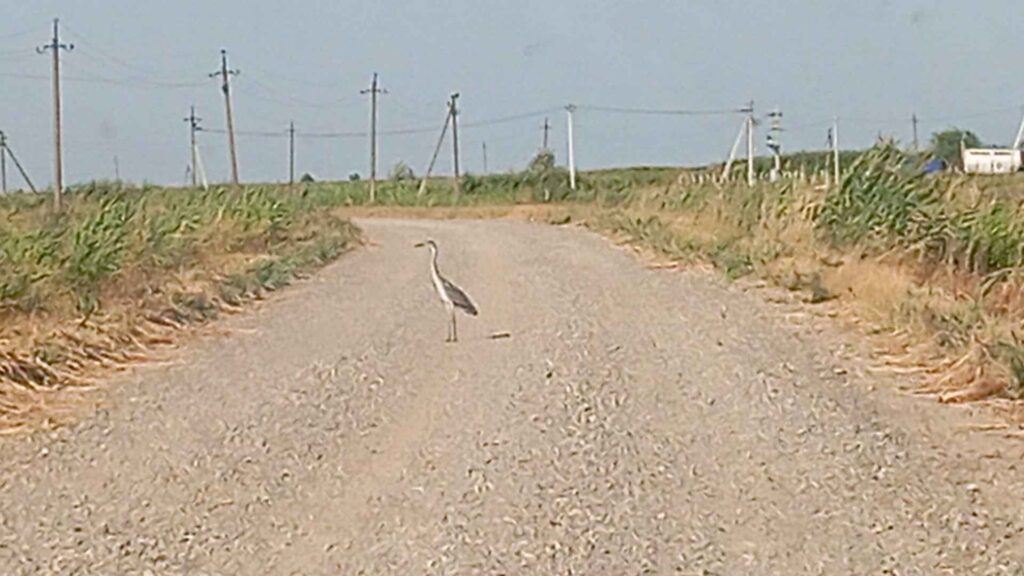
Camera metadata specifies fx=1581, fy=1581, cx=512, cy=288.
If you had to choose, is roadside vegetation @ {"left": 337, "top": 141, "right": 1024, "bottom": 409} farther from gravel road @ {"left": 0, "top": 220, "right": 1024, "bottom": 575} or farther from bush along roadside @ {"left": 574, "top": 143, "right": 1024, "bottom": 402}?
gravel road @ {"left": 0, "top": 220, "right": 1024, "bottom": 575}

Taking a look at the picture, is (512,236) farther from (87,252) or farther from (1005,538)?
(1005,538)

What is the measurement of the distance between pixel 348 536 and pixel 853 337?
7946 millimetres

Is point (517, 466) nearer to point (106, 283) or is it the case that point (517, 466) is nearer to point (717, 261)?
point (106, 283)

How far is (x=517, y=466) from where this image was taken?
26.9 feet

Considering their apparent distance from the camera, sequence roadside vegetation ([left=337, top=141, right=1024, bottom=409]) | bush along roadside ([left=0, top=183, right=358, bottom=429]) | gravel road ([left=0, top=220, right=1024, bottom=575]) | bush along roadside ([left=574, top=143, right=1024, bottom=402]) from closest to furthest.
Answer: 1. gravel road ([left=0, top=220, right=1024, bottom=575])
2. bush along roadside ([left=0, top=183, right=358, bottom=429])
3. bush along roadside ([left=574, top=143, right=1024, bottom=402])
4. roadside vegetation ([left=337, top=141, right=1024, bottom=409])

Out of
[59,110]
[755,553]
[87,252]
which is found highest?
[59,110]

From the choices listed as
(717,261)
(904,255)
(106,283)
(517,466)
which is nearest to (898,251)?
(904,255)

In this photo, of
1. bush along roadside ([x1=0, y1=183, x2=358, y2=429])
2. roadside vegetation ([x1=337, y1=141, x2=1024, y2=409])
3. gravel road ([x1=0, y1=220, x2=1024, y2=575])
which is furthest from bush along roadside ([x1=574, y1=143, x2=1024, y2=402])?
bush along roadside ([x1=0, y1=183, x2=358, y2=429])

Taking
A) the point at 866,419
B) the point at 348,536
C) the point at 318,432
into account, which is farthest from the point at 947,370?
the point at 348,536

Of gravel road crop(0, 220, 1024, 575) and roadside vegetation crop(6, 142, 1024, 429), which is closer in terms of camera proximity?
gravel road crop(0, 220, 1024, 575)

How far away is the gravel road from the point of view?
259 inches

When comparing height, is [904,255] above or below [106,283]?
above

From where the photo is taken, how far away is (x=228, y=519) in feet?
23.4

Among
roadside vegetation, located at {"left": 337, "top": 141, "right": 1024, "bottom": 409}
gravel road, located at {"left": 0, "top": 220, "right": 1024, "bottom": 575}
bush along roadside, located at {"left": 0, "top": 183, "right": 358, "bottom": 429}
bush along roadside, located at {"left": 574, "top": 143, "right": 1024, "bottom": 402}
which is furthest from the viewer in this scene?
roadside vegetation, located at {"left": 337, "top": 141, "right": 1024, "bottom": 409}
